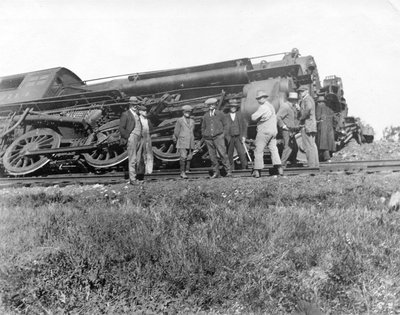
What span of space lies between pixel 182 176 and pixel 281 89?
3.15m

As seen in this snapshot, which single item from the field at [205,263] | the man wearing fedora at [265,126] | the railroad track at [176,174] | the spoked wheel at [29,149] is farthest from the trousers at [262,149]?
the spoked wheel at [29,149]

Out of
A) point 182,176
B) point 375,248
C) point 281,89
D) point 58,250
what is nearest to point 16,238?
point 58,250

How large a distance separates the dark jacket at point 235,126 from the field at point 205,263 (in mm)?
4391

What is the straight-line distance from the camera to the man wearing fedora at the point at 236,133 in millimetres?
8492

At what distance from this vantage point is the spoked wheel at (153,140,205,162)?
9336 millimetres

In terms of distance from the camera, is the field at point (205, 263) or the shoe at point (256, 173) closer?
the field at point (205, 263)

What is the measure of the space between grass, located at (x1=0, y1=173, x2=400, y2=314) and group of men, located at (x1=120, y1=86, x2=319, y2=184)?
11.8 ft

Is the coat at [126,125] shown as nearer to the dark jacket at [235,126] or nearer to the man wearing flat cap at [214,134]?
the man wearing flat cap at [214,134]

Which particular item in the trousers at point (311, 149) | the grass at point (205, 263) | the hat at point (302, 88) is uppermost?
the hat at point (302, 88)

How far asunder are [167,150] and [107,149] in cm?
150

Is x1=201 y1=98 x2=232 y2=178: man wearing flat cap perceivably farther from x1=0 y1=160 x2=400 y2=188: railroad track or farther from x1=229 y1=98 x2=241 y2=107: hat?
x1=229 y1=98 x2=241 y2=107: hat

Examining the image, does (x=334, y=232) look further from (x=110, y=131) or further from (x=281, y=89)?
(x=110, y=131)

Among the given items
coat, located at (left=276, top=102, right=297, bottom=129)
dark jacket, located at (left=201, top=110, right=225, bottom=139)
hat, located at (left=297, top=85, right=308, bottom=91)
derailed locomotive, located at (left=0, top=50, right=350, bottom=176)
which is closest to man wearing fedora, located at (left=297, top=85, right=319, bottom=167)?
coat, located at (left=276, top=102, right=297, bottom=129)

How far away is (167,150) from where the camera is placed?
33.2 feet
